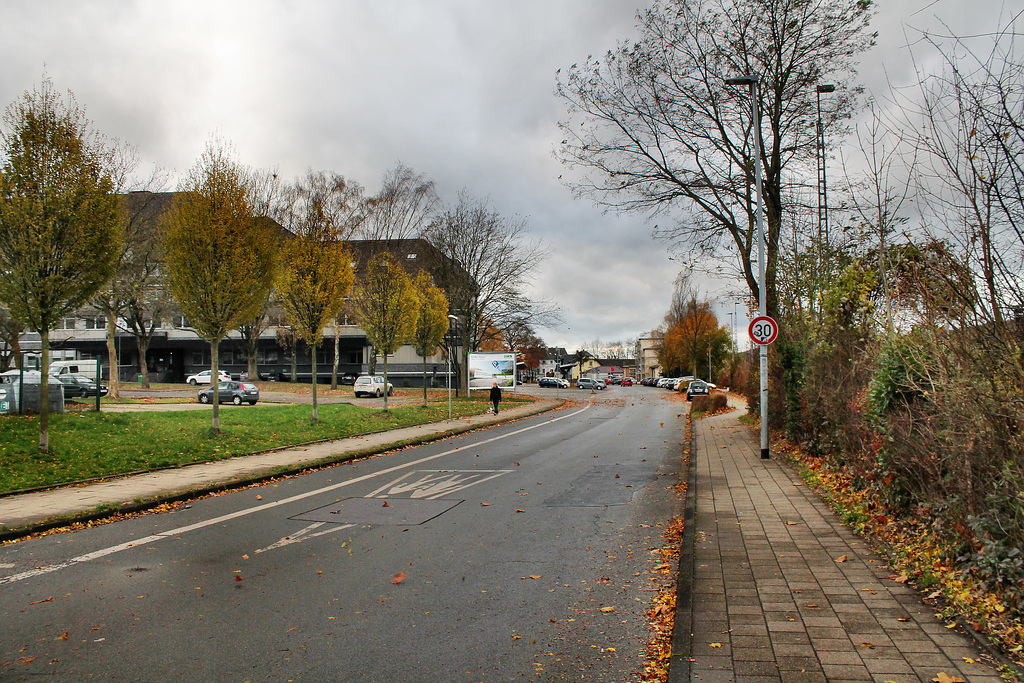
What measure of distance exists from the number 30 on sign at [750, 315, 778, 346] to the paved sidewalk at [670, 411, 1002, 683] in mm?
6221

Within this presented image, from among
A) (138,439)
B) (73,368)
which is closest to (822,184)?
(138,439)

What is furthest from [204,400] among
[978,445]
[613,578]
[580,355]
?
[580,355]

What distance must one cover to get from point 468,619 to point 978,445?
3753 millimetres

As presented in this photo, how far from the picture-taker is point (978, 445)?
14.8ft

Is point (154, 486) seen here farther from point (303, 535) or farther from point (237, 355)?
point (237, 355)

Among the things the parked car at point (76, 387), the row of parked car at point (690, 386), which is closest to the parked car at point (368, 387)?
the parked car at point (76, 387)

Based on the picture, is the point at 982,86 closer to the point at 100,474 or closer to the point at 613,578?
the point at 613,578

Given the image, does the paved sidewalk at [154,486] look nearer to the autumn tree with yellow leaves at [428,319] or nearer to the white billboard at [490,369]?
the autumn tree with yellow leaves at [428,319]

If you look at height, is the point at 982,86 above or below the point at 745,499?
above

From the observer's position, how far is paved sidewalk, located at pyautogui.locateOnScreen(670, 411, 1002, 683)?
3787 mm

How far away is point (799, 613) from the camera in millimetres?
4668

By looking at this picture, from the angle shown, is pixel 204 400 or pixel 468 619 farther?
pixel 204 400

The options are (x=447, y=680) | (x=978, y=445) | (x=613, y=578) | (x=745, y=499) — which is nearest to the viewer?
(x=447, y=680)

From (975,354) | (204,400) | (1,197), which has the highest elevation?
(1,197)
